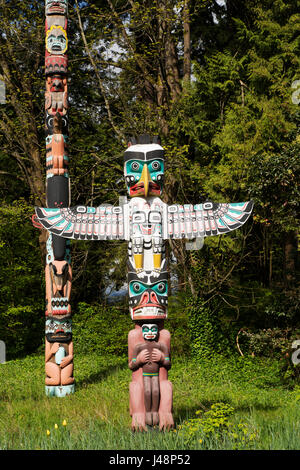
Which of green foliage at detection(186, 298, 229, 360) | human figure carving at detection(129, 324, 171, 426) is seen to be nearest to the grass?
human figure carving at detection(129, 324, 171, 426)

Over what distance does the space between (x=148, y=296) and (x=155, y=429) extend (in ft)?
4.75

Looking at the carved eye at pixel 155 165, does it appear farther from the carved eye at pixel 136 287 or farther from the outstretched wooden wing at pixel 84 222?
the carved eye at pixel 136 287

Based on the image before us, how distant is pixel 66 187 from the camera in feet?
31.5

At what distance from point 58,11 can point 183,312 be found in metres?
8.09

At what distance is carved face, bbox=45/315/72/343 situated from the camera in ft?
30.7

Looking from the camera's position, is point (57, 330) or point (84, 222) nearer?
point (84, 222)

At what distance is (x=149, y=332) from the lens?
232 inches

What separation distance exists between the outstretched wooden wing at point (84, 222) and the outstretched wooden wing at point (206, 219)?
2.07 feet

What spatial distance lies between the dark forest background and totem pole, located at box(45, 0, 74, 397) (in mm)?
3450

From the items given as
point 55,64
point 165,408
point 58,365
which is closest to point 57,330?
point 58,365

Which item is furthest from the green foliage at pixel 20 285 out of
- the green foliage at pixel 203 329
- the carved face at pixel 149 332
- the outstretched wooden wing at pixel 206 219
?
the carved face at pixel 149 332

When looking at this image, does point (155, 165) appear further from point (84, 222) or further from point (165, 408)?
point (165, 408)

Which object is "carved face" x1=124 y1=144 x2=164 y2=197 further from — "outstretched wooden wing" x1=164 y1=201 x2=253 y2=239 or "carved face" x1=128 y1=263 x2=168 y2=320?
"carved face" x1=128 y1=263 x2=168 y2=320
